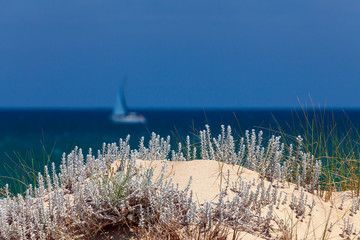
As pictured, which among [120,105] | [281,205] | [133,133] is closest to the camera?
[281,205]

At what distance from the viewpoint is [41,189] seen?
4102mm

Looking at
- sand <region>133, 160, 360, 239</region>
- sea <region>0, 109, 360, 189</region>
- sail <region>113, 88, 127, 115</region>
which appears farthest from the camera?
sail <region>113, 88, 127, 115</region>

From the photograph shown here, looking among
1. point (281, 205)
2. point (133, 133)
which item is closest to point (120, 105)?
point (133, 133)

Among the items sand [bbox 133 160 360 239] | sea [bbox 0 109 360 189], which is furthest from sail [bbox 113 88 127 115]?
sand [bbox 133 160 360 239]

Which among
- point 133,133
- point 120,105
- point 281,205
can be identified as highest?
point 133,133

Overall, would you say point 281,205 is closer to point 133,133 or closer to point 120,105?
point 133,133

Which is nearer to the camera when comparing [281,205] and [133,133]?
[281,205]

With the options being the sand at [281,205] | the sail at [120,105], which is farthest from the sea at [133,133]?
the sail at [120,105]

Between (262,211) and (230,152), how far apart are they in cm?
118

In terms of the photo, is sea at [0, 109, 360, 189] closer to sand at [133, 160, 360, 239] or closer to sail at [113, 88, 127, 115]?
sand at [133, 160, 360, 239]

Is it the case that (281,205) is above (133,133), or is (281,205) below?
below

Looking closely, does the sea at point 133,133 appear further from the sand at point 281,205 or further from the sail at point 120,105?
the sail at point 120,105

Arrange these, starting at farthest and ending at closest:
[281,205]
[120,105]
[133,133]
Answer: [120,105] → [133,133] → [281,205]

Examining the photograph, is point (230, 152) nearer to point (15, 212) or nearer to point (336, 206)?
point (336, 206)
